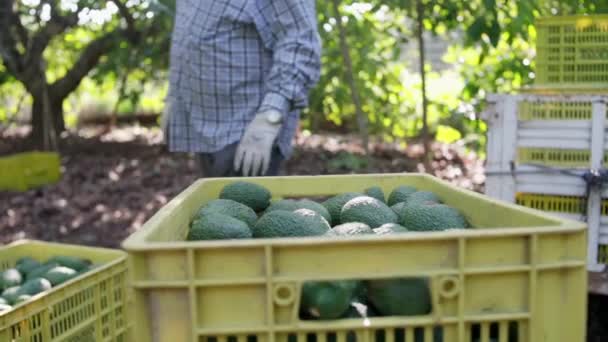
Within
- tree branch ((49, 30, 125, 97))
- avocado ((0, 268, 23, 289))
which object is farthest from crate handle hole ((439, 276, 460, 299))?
tree branch ((49, 30, 125, 97))

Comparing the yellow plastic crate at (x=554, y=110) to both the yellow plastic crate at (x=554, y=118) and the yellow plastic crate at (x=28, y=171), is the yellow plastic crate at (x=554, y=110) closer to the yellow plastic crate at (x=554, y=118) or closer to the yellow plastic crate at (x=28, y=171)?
the yellow plastic crate at (x=554, y=118)

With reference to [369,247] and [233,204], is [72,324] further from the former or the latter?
[369,247]

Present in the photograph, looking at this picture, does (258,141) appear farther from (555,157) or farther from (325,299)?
(325,299)

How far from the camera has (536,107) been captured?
113 inches

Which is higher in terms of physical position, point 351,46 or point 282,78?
point 351,46

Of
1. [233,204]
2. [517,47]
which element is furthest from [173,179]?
[233,204]

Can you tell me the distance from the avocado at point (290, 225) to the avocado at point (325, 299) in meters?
0.23

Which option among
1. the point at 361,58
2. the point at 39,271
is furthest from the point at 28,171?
the point at 39,271

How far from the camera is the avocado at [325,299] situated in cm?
123

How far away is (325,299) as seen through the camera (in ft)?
4.04

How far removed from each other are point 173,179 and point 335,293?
6.17 m

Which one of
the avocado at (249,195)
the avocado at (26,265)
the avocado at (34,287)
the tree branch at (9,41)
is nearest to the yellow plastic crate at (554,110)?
the avocado at (249,195)

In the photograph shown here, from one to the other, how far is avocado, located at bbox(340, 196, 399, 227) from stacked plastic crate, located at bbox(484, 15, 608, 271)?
1353 millimetres

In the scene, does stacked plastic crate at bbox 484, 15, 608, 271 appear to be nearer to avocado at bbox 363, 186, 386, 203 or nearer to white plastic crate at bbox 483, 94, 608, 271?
white plastic crate at bbox 483, 94, 608, 271
